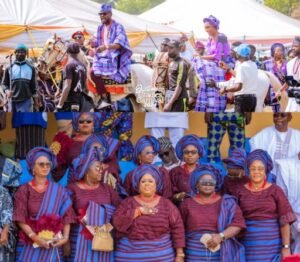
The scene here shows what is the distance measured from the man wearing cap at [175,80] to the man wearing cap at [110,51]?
60cm

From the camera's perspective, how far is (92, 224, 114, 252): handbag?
6730 millimetres

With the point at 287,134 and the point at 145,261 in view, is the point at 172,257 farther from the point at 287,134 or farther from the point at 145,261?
the point at 287,134

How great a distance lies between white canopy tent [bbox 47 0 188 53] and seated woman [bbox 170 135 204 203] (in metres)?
8.39

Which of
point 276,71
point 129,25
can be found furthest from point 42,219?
point 129,25

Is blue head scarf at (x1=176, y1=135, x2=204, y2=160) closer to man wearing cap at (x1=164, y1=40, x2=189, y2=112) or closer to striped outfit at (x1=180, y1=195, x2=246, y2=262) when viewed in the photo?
striped outfit at (x1=180, y1=195, x2=246, y2=262)

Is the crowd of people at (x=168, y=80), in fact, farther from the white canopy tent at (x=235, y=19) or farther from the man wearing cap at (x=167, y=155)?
the white canopy tent at (x=235, y=19)

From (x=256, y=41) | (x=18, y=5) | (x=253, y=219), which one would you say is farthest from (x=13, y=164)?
(x=256, y=41)

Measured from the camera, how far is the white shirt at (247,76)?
915cm

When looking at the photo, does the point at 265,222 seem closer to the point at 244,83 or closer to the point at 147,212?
the point at 147,212

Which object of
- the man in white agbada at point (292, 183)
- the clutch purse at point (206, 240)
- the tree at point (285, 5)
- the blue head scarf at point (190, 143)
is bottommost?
the clutch purse at point (206, 240)

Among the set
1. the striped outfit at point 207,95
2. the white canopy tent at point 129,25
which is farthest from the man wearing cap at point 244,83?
the white canopy tent at point 129,25

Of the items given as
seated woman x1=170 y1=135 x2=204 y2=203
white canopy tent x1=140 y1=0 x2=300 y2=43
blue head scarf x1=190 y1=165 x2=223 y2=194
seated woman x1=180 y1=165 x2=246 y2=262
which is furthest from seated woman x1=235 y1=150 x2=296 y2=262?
white canopy tent x1=140 y1=0 x2=300 y2=43

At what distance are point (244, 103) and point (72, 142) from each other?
95.0 inches

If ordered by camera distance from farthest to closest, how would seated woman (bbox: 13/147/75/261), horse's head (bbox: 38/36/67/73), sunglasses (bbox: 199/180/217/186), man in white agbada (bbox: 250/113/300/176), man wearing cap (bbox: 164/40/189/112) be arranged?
horse's head (bbox: 38/36/67/73), man wearing cap (bbox: 164/40/189/112), man in white agbada (bbox: 250/113/300/176), sunglasses (bbox: 199/180/217/186), seated woman (bbox: 13/147/75/261)
